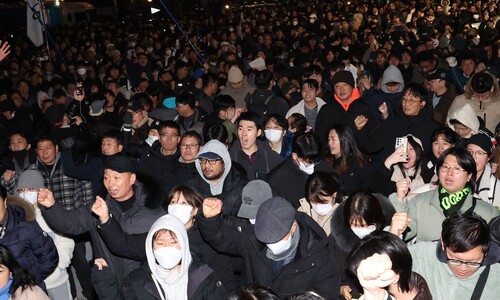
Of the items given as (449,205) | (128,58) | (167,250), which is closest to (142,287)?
(167,250)

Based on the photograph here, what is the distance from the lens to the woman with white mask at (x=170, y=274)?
403 centimetres

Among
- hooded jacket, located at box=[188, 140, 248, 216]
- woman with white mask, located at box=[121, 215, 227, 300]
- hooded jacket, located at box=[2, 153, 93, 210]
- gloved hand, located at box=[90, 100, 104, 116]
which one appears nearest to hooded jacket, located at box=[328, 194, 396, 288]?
woman with white mask, located at box=[121, 215, 227, 300]

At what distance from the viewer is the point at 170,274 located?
404 centimetres

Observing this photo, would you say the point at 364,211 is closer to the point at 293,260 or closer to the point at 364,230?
the point at 364,230

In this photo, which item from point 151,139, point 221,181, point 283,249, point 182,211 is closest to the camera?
point 283,249

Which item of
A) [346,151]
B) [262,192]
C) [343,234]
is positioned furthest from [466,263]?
[346,151]

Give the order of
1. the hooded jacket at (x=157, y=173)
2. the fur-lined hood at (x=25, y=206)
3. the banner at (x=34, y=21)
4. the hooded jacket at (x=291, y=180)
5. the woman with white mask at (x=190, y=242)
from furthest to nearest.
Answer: the banner at (x=34, y=21), the hooded jacket at (x=291, y=180), the hooded jacket at (x=157, y=173), the fur-lined hood at (x=25, y=206), the woman with white mask at (x=190, y=242)

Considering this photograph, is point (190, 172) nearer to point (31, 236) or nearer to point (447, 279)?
point (31, 236)

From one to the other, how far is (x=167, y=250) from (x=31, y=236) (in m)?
1.26

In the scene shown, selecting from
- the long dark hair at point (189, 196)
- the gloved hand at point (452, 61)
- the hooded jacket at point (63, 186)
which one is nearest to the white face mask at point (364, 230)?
the long dark hair at point (189, 196)

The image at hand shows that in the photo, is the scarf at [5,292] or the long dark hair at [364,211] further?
the long dark hair at [364,211]

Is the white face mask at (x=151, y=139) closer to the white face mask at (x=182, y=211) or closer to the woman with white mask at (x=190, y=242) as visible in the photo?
the woman with white mask at (x=190, y=242)

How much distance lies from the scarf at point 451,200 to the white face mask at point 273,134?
242 centimetres

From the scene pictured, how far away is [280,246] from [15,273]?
155 centimetres
